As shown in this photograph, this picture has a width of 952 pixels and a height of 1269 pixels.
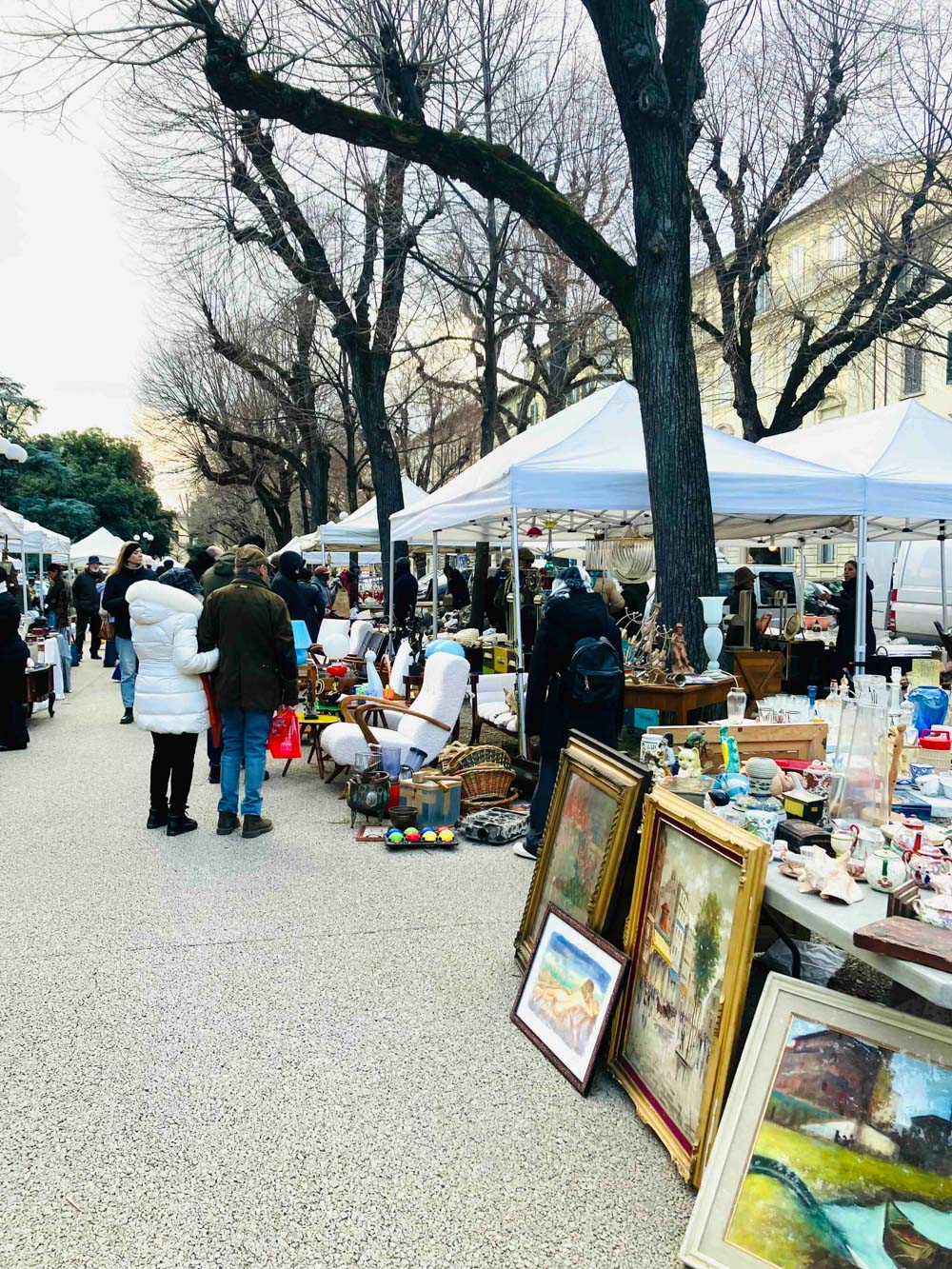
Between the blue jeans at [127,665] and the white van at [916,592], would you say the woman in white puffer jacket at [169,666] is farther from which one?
the white van at [916,592]

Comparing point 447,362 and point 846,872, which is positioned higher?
point 447,362

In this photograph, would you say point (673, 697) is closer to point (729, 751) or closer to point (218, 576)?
point (729, 751)

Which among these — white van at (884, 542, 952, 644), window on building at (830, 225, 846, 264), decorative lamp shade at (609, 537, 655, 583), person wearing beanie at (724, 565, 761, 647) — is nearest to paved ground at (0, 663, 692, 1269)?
person wearing beanie at (724, 565, 761, 647)

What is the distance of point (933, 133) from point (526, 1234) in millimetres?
13921

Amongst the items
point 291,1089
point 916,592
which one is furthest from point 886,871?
point 916,592

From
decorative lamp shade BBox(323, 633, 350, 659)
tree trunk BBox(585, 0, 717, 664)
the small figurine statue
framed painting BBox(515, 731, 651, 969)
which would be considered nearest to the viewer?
framed painting BBox(515, 731, 651, 969)

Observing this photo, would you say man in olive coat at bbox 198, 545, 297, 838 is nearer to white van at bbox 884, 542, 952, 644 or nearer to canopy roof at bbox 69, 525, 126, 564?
white van at bbox 884, 542, 952, 644

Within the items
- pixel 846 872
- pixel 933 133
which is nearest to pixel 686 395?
pixel 846 872

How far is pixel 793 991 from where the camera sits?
218 cm

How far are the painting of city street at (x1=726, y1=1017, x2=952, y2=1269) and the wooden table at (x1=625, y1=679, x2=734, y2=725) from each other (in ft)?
14.6

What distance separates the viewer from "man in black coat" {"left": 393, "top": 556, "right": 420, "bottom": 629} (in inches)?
533

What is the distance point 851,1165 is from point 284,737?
571 centimetres

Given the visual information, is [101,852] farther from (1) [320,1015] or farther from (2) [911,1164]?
(2) [911,1164]

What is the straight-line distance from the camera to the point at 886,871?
7.68 ft
